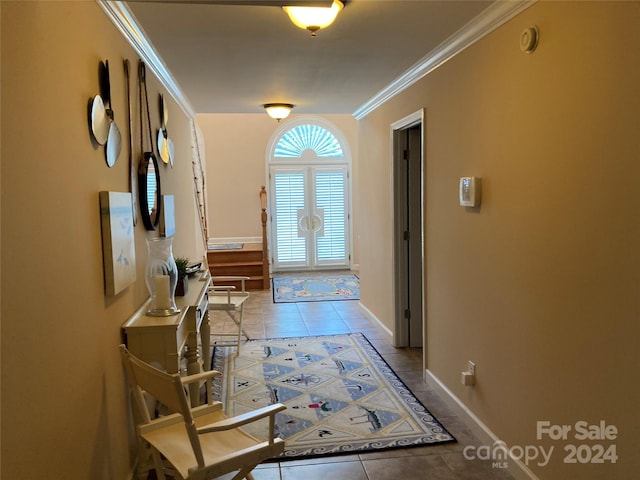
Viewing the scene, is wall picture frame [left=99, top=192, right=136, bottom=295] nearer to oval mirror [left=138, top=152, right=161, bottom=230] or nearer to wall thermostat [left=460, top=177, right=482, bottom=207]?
oval mirror [left=138, top=152, right=161, bottom=230]

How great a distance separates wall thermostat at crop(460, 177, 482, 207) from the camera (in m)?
2.77

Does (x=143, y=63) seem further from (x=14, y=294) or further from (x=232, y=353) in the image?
(x=232, y=353)

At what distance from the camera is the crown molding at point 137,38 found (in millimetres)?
2246

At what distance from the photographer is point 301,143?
28.3ft

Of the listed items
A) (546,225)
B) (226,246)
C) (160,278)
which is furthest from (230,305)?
(226,246)

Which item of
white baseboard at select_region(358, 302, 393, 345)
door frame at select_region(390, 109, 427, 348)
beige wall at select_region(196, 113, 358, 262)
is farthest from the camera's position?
beige wall at select_region(196, 113, 358, 262)

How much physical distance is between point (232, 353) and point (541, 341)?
3.00 metres

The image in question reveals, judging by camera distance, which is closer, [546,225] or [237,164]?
[546,225]

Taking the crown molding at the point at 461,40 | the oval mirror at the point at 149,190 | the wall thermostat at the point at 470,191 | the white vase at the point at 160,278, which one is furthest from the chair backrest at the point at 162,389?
the crown molding at the point at 461,40

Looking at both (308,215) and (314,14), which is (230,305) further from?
(308,215)

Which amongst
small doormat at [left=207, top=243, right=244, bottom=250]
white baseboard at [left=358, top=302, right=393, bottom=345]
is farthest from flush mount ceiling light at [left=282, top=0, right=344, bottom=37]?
small doormat at [left=207, top=243, right=244, bottom=250]

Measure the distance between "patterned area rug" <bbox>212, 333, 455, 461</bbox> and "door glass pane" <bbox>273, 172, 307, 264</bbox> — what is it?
3885 mm

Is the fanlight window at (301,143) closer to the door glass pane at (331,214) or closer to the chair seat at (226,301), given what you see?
the door glass pane at (331,214)

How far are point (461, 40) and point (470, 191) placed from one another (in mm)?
884
